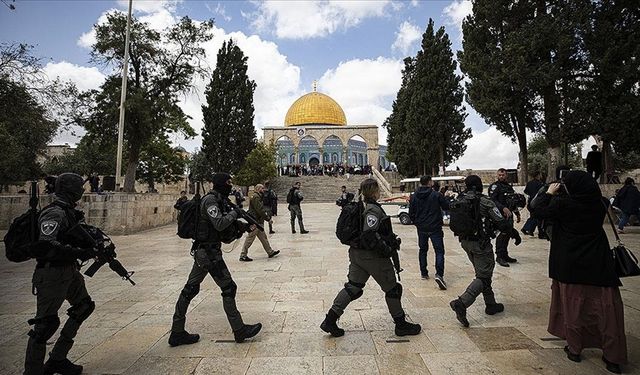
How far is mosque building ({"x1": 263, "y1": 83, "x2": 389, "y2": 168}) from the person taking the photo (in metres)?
51.4

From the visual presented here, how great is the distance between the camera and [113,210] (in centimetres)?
1330

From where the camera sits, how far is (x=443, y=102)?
86.3 feet

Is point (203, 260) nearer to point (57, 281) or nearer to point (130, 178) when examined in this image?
point (57, 281)

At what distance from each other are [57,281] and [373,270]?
2843 mm

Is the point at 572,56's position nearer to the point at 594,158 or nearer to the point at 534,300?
the point at 594,158

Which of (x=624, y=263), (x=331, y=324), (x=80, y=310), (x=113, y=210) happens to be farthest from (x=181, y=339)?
(x=113, y=210)

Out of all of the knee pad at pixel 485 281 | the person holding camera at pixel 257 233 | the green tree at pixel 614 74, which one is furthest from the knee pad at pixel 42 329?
the green tree at pixel 614 74

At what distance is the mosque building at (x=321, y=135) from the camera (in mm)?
51438

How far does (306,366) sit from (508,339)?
2134mm

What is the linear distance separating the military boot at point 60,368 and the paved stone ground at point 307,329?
13 cm

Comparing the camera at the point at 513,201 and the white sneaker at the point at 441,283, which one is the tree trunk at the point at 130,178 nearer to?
the white sneaker at the point at 441,283

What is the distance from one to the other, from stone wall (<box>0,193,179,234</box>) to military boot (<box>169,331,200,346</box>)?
439 inches

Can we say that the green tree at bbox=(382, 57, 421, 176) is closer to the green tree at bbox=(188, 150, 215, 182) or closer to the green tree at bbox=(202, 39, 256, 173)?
the green tree at bbox=(202, 39, 256, 173)

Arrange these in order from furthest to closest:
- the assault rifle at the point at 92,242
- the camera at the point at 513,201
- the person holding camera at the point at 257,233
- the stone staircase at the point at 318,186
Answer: the stone staircase at the point at 318,186 → the person holding camera at the point at 257,233 → the camera at the point at 513,201 → the assault rifle at the point at 92,242
